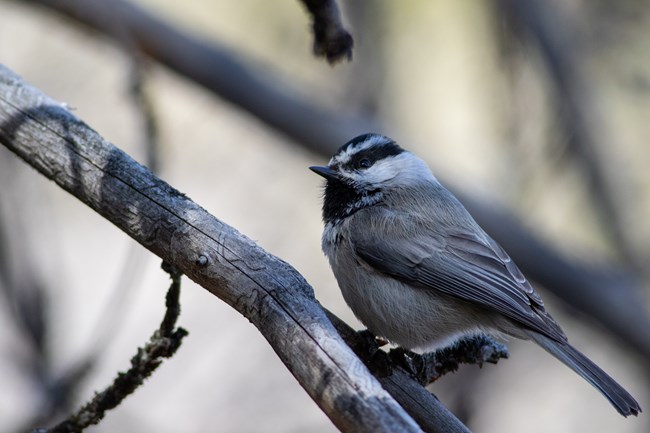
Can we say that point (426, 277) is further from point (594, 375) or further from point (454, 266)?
point (594, 375)

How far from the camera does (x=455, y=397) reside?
5.26m

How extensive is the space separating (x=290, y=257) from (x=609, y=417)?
2831 mm

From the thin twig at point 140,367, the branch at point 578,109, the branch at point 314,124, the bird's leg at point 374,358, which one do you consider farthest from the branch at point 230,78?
the thin twig at point 140,367

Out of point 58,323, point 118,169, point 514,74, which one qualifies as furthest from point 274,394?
point 118,169

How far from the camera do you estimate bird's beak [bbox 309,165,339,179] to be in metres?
3.61

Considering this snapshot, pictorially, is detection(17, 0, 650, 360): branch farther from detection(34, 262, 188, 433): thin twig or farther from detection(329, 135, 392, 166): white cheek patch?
detection(34, 262, 188, 433): thin twig

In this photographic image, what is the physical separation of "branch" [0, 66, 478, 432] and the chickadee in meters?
0.77

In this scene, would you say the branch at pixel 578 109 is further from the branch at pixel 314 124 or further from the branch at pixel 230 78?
the branch at pixel 230 78

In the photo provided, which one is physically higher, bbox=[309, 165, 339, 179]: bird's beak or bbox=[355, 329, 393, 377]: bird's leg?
bbox=[309, 165, 339, 179]: bird's beak

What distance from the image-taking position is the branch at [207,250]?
1.90 meters

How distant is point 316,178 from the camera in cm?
654

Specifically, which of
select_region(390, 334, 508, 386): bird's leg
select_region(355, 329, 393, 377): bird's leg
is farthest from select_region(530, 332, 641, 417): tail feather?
select_region(355, 329, 393, 377): bird's leg

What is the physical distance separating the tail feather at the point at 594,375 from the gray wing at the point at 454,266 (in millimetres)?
51

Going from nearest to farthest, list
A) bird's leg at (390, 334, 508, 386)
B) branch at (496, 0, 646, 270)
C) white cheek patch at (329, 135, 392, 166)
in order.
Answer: bird's leg at (390, 334, 508, 386) → white cheek patch at (329, 135, 392, 166) → branch at (496, 0, 646, 270)
